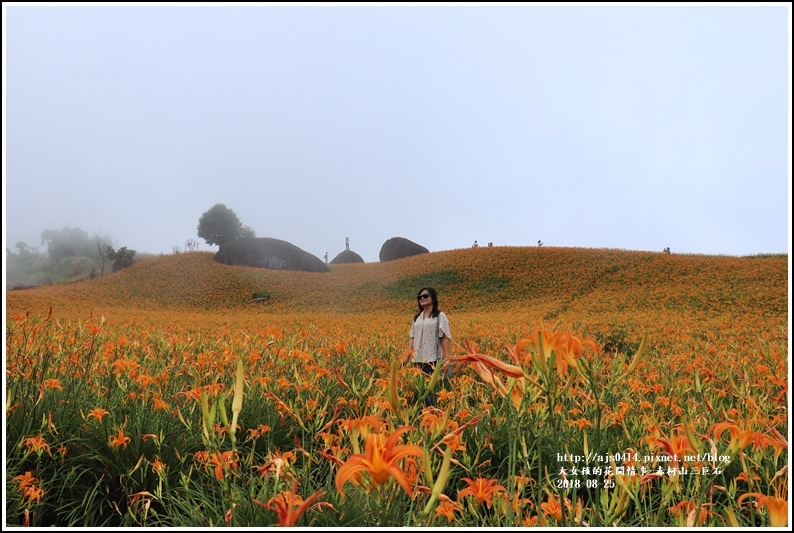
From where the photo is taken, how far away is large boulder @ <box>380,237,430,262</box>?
24422 mm

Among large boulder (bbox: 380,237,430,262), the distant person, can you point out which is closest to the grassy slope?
large boulder (bbox: 380,237,430,262)

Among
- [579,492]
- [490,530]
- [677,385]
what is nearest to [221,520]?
[490,530]

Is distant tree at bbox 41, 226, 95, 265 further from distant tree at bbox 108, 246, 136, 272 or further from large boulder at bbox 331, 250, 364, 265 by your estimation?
large boulder at bbox 331, 250, 364, 265

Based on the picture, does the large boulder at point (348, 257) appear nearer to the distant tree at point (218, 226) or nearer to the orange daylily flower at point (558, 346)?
the distant tree at point (218, 226)

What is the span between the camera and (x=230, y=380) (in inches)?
107

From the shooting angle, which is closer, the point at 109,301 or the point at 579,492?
the point at 579,492

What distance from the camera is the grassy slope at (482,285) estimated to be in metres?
11.7

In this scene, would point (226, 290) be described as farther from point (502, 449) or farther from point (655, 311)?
point (502, 449)

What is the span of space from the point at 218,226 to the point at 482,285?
1818 cm

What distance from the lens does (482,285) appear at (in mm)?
14555

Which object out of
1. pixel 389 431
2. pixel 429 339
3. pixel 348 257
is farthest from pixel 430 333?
pixel 348 257

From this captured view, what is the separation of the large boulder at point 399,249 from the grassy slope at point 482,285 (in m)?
5.41

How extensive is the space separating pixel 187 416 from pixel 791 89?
2458 mm

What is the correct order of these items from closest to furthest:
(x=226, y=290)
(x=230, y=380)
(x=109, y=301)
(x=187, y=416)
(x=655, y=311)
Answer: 1. (x=187, y=416)
2. (x=230, y=380)
3. (x=655, y=311)
4. (x=109, y=301)
5. (x=226, y=290)
